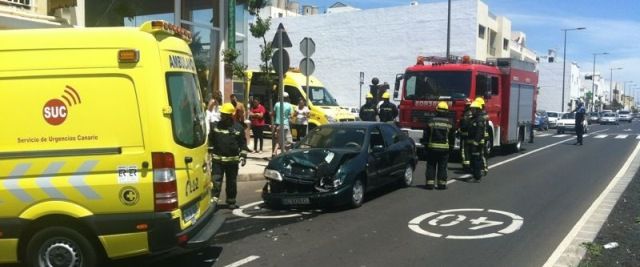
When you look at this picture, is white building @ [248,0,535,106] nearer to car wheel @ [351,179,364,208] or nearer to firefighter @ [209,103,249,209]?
car wheel @ [351,179,364,208]

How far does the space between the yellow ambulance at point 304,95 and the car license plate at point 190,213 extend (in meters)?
13.4

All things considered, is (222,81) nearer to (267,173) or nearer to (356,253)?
(267,173)

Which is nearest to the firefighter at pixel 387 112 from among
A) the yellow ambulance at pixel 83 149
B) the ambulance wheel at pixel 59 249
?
the yellow ambulance at pixel 83 149

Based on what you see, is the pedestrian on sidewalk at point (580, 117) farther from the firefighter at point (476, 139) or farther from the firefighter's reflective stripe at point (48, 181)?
the firefighter's reflective stripe at point (48, 181)

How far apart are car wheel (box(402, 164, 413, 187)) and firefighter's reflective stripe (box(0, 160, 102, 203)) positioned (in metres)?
7.12

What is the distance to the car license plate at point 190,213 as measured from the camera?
533cm

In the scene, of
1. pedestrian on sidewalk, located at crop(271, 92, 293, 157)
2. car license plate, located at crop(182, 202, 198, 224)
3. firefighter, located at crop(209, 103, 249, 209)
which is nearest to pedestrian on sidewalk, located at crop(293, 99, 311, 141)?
pedestrian on sidewalk, located at crop(271, 92, 293, 157)

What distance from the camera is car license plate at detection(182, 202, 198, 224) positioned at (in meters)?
5.33

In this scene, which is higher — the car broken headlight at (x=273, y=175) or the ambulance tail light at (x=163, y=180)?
the ambulance tail light at (x=163, y=180)

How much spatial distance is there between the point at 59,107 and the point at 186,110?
43.7 inches

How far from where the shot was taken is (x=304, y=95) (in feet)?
66.8

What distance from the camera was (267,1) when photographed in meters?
19.3

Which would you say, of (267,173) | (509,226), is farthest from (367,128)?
(509,226)

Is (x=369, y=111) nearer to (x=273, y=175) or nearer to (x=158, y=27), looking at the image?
(x=273, y=175)
